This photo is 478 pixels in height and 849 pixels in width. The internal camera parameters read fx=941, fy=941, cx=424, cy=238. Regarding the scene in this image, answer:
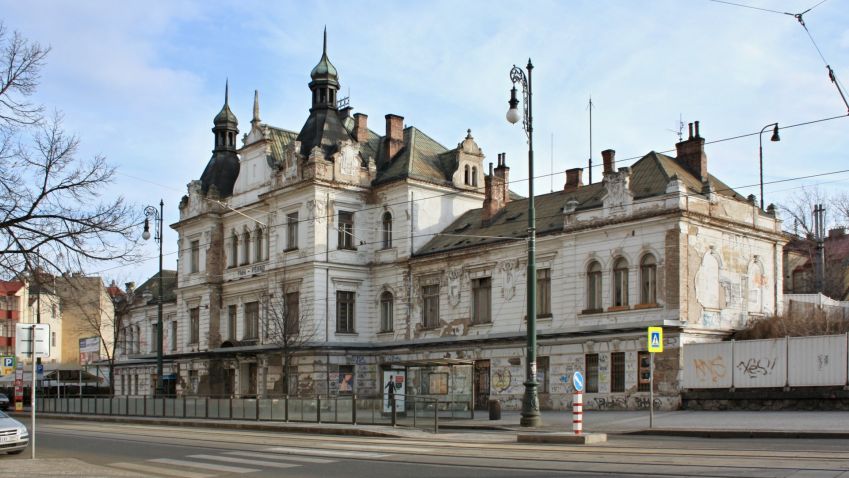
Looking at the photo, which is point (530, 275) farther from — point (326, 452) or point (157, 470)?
point (157, 470)

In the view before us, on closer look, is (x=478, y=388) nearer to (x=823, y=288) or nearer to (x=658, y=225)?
(x=658, y=225)

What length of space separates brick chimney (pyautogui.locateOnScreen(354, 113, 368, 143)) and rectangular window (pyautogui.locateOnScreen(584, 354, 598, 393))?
22.3 m

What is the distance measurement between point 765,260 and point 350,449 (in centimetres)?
2633

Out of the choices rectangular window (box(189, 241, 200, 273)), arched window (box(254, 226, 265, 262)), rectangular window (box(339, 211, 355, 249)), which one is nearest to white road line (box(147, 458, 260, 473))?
rectangular window (box(339, 211, 355, 249))

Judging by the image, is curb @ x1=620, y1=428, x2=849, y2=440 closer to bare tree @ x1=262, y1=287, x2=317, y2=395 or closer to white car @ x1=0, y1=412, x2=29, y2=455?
white car @ x1=0, y1=412, x2=29, y2=455

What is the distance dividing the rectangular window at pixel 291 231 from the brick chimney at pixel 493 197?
35.0 feet

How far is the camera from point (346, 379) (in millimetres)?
49375

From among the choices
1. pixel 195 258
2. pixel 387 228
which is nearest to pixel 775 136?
pixel 387 228

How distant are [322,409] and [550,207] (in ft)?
56.3

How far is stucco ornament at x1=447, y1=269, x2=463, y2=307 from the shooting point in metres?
46.9

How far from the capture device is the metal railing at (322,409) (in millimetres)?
30105

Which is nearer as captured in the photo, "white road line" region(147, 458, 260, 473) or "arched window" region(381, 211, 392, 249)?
"white road line" region(147, 458, 260, 473)

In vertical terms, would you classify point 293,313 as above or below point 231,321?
above

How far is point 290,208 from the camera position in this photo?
5222 cm
